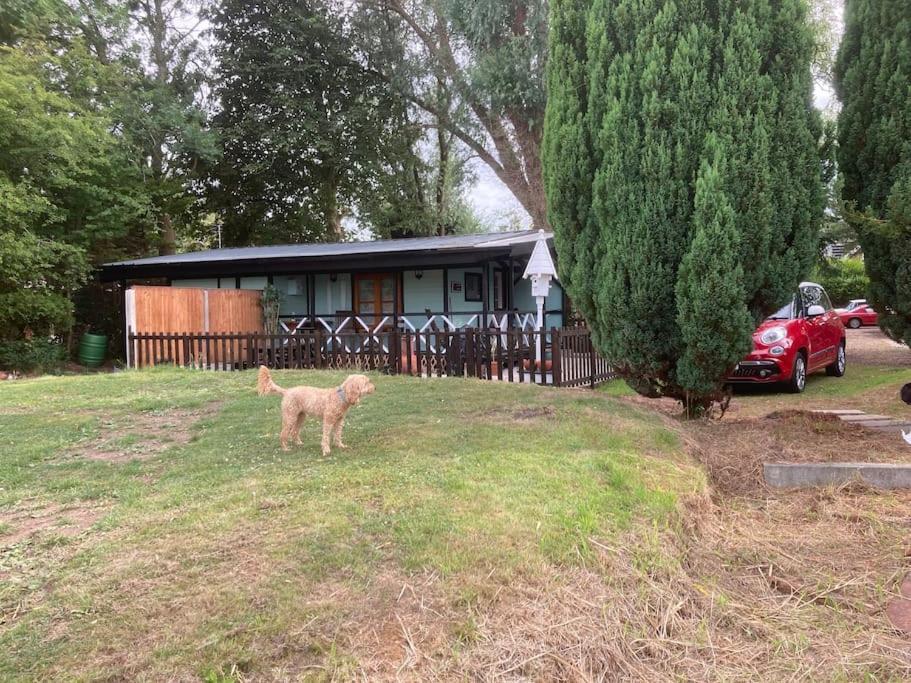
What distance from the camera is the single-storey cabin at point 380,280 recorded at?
1498cm

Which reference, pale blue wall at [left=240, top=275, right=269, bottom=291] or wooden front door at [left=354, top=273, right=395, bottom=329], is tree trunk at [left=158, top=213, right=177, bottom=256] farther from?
wooden front door at [left=354, top=273, right=395, bottom=329]

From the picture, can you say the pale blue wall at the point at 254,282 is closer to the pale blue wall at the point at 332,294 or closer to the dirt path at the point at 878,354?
the pale blue wall at the point at 332,294

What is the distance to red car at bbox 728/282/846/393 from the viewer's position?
9469 millimetres

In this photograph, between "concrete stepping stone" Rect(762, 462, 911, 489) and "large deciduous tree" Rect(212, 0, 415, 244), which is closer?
"concrete stepping stone" Rect(762, 462, 911, 489)

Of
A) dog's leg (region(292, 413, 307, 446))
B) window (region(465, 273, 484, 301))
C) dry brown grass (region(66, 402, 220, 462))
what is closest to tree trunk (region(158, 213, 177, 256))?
Answer: window (region(465, 273, 484, 301))

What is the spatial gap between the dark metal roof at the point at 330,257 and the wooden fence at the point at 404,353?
2940mm

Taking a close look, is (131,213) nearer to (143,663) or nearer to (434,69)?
(434,69)

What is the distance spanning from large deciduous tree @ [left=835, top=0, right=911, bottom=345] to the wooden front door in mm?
12093

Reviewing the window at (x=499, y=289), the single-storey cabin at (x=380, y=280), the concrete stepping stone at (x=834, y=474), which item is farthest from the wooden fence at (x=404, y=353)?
the window at (x=499, y=289)

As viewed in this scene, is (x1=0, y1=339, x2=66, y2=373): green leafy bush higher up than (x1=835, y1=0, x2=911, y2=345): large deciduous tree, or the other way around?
(x1=835, y1=0, x2=911, y2=345): large deciduous tree

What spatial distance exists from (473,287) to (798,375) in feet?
28.4

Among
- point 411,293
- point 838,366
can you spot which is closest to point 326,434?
point 838,366

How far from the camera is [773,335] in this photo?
9.50 metres

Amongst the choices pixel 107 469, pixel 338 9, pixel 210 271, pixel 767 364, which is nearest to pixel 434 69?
pixel 338 9
